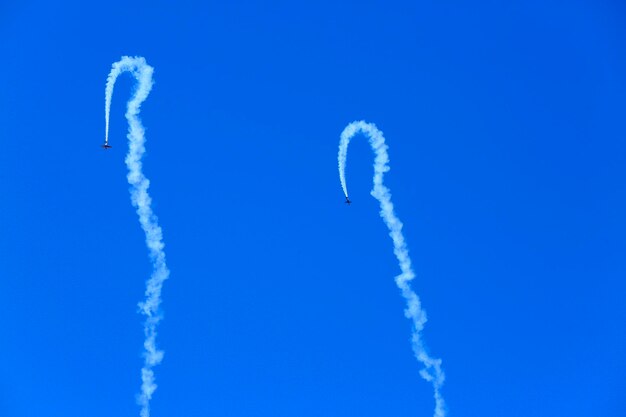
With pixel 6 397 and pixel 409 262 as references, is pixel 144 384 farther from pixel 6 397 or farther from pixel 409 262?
pixel 409 262

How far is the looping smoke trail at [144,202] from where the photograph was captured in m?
21.0

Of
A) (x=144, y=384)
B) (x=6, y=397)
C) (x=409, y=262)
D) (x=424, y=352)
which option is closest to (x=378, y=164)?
(x=409, y=262)

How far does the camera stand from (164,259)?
21.2 meters

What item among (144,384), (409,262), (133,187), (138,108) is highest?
(138,108)

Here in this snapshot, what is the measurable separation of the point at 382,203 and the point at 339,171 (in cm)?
124

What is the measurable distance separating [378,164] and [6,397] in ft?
32.6

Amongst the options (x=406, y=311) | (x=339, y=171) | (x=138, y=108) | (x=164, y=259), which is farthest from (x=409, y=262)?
(x=138, y=108)

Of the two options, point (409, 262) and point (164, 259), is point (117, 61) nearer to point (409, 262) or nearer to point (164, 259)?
point (164, 259)

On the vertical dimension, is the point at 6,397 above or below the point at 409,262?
below

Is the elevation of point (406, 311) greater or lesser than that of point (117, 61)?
lesser

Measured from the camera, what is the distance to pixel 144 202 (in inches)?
832

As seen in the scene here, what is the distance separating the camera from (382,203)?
21562 mm

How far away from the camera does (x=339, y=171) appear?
70.8 feet

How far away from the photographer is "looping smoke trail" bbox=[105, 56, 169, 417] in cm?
2100
